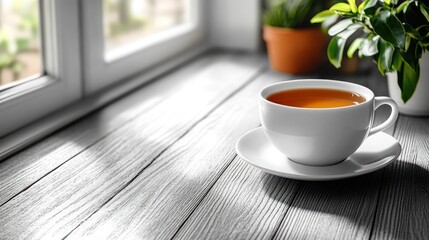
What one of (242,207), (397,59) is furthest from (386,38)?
(242,207)

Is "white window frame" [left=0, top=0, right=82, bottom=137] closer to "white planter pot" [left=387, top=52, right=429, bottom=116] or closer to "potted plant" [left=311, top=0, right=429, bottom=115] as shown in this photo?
"potted plant" [left=311, top=0, right=429, bottom=115]

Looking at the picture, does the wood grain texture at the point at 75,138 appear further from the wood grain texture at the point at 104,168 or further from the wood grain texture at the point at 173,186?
the wood grain texture at the point at 173,186

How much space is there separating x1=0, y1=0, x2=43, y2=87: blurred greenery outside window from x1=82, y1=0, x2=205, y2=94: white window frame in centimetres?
21

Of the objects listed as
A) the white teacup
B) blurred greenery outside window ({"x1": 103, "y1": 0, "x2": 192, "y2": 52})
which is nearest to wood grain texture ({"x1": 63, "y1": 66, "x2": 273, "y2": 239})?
the white teacup

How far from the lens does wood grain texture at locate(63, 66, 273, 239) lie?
0.76 metres

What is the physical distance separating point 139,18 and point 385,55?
2.78 ft

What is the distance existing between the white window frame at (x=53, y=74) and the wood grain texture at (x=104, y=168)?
0.16m

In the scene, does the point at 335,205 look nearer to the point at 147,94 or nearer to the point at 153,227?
the point at 153,227

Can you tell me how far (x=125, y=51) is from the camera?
1505 millimetres

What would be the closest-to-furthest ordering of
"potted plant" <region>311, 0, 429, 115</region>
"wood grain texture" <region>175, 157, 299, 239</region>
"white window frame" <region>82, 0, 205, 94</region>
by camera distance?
"wood grain texture" <region>175, 157, 299, 239</region>, "potted plant" <region>311, 0, 429, 115</region>, "white window frame" <region>82, 0, 205, 94</region>

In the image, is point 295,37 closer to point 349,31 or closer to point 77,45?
point 349,31

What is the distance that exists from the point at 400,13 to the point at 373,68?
1.60ft

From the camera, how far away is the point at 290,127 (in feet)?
2.72

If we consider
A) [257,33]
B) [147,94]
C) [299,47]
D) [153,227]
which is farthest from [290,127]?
[257,33]
